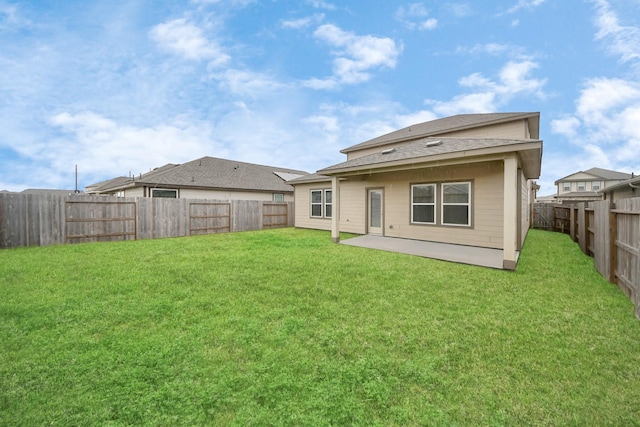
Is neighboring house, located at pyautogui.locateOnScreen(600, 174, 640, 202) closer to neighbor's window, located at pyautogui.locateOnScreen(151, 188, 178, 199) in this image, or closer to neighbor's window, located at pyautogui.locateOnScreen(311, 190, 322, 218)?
neighbor's window, located at pyautogui.locateOnScreen(311, 190, 322, 218)

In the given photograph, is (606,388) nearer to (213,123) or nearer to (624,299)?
(624,299)

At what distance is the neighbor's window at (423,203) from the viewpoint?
952 centimetres

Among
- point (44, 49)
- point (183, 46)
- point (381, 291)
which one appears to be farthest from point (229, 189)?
point (381, 291)

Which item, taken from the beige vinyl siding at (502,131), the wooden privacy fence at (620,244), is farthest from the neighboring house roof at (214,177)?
the wooden privacy fence at (620,244)

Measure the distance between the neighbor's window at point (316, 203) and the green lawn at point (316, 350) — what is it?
948 centimetres

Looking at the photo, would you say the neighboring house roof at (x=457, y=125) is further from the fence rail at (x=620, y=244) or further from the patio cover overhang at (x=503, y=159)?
the fence rail at (x=620, y=244)

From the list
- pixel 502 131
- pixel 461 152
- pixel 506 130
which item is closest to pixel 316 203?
pixel 461 152

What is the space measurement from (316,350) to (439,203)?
8.16 metres

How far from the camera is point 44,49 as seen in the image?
10.9 m

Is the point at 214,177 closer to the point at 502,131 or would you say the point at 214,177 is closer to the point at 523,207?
the point at 502,131

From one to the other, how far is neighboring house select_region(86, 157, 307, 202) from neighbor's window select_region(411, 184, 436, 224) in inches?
524

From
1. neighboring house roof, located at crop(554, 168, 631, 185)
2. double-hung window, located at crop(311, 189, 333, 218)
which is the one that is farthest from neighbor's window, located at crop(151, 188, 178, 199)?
neighboring house roof, located at crop(554, 168, 631, 185)

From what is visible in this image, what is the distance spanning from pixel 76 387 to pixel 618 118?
31387 mm

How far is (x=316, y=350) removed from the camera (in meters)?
2.70
